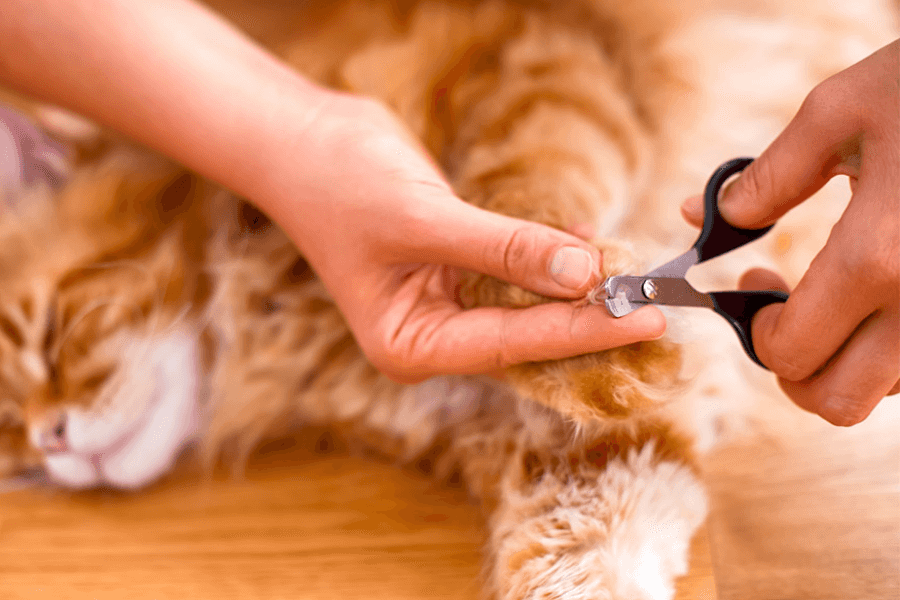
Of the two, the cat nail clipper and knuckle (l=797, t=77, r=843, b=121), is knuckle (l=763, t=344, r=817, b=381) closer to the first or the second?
the cat nail clipper

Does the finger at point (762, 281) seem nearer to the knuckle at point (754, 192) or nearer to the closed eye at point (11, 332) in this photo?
the knuckle at point (754, 192)

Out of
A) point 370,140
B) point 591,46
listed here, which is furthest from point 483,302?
point 591,46

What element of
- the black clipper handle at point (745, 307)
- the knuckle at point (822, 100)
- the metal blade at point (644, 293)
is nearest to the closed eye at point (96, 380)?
the metal blade at point (644, 293)

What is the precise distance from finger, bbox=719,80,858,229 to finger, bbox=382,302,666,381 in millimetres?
172

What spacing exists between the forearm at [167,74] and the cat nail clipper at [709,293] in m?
0.46

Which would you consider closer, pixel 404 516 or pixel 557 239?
pixel 557 239

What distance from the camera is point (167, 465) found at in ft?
2.90

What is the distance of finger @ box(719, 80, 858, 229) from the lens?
55 cm

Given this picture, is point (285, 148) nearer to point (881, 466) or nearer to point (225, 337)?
point (225, 337)

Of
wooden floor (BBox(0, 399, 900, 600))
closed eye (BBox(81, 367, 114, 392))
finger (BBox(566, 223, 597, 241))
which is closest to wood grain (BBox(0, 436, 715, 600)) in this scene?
A: wooden floor (BBox(0, 399, 900, 600))

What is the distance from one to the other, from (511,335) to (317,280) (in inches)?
17.4

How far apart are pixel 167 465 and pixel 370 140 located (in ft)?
1.85

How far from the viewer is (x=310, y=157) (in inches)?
29.5

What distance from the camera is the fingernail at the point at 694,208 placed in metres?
0.69
